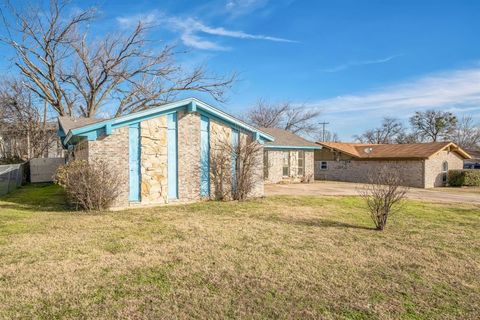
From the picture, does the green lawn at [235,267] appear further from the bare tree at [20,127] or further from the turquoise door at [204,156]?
the bare tree at [20,127]

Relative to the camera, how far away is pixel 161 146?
11500 millimetres

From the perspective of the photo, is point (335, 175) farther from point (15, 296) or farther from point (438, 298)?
point (15, 296)

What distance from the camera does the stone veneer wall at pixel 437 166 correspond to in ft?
72.0

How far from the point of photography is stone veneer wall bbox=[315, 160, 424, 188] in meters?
22.2

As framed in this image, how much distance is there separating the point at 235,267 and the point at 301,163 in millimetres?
18228

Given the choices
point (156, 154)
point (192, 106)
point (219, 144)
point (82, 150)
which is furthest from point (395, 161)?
point (82, 150)

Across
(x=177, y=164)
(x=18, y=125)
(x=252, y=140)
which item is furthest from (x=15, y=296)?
(x=18, y=125)

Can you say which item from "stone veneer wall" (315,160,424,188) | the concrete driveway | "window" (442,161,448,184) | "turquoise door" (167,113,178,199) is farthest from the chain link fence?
"window" (442,161,448,184)

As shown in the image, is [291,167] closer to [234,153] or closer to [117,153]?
[234,153]

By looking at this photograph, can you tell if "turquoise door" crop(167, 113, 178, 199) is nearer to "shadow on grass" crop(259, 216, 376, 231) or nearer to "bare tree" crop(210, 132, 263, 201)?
"bare tree" crop(210, 132, 263, 201)

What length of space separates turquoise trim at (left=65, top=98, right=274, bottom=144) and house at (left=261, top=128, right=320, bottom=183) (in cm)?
746

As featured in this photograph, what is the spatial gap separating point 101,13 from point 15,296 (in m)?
23.6

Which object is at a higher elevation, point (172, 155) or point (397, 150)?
point (397, 150)

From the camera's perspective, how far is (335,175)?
86.2 feet
